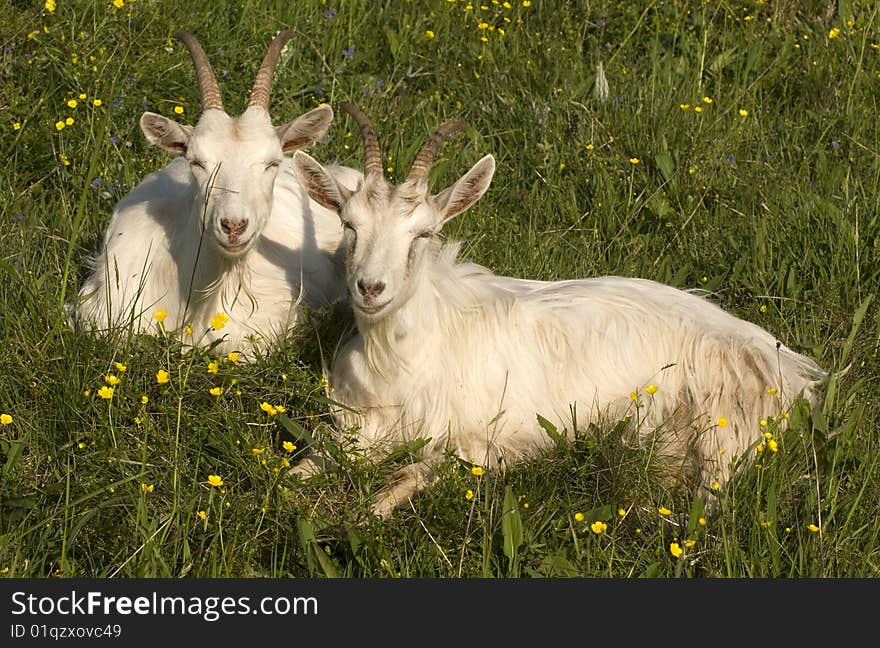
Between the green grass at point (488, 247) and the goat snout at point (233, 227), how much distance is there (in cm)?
52

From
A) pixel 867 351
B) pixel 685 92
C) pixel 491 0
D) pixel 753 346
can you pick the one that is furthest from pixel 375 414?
pixel 491 0

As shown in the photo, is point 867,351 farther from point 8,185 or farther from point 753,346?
point 8,185

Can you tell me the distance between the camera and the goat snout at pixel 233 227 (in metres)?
5.12

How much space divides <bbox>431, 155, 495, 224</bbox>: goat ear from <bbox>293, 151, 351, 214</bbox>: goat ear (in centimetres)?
39

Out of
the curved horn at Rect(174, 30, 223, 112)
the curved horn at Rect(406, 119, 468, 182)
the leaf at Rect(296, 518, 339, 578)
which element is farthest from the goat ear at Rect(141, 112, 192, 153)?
the leaf at Rect(296, 518, 339, 578)

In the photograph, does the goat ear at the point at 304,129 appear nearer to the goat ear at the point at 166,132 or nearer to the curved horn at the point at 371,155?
the goat ear at the point at 166,132

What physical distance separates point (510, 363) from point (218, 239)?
131 cm

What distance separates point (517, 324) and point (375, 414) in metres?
0.73

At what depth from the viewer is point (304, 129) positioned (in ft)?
18.7

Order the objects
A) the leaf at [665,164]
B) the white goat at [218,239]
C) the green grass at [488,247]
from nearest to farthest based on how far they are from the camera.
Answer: the green grass at [488,247] < the white goat at [218,239] < the leaf at [665,164]

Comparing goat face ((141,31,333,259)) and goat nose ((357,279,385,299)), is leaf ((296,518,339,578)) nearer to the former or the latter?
goat nose ((357,279,385,299))

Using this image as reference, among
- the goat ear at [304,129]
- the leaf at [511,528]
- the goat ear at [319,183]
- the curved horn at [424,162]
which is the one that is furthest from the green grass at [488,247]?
the curved horn at [424,162]

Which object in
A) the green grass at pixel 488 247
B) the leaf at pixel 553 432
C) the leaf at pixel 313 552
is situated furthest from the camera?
the leaf at pixel 553 432

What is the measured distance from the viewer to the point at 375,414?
17.3ft
